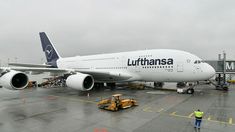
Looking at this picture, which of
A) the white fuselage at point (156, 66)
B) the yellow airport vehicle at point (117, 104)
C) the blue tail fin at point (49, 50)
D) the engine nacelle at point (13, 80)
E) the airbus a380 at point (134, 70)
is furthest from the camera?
the blue tail fin at point (49, 50)

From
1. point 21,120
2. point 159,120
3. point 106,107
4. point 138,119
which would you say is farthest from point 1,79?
point 159,120

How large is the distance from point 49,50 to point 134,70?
16.9m

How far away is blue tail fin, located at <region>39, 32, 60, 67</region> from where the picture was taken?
29906 mm

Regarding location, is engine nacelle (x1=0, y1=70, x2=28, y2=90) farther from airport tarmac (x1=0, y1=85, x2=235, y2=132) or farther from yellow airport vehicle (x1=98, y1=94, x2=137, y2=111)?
yellow airport vehicle (x1=98, y1=94, x2=137, y2=111)

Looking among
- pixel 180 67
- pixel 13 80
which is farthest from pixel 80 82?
pixel 180 67

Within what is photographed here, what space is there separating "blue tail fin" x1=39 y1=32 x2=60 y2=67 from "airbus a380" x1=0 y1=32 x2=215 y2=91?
31.3 feet

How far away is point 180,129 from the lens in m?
7.20

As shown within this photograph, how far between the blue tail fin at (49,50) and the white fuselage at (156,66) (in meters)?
10.1

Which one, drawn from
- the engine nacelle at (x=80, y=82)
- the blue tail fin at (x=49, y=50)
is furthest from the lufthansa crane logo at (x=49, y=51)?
the engine nacelle at (x=80, y=82)

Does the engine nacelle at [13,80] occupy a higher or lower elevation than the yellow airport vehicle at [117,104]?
higher

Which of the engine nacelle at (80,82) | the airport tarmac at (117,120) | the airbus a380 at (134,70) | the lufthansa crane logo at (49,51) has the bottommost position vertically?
the airport tarmac at (117,120)

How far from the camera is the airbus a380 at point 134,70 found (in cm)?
1472

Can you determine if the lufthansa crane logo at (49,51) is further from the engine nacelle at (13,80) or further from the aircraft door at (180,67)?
the aircraft door at (180,67)

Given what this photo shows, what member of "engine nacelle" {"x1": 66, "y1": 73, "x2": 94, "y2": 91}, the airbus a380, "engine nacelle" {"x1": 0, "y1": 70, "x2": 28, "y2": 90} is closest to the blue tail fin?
the airbus a380
